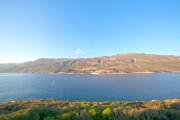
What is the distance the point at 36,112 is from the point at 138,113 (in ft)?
18.2

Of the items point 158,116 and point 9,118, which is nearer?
point 9,118

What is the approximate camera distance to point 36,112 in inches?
480

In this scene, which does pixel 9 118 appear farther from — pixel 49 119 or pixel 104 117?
pixel 104 117

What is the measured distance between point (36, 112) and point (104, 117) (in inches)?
145

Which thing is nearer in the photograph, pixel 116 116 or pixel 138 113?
pixel 116 116

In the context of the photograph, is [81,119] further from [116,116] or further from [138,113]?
[138,113]

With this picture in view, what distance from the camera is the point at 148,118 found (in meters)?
11.3

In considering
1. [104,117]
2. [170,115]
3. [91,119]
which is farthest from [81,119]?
[170,115]

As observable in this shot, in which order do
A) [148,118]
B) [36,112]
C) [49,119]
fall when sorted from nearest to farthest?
1. [49,119]
2. [148,118]
3. [36,112]

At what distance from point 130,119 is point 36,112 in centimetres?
499

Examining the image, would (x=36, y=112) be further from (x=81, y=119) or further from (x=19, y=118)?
(x=81, y=119)

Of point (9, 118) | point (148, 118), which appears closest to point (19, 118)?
point (9, 118)

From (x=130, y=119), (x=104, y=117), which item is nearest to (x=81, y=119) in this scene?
(x=104, y=117)

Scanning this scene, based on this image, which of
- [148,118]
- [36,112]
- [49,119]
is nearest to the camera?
[49,119]
